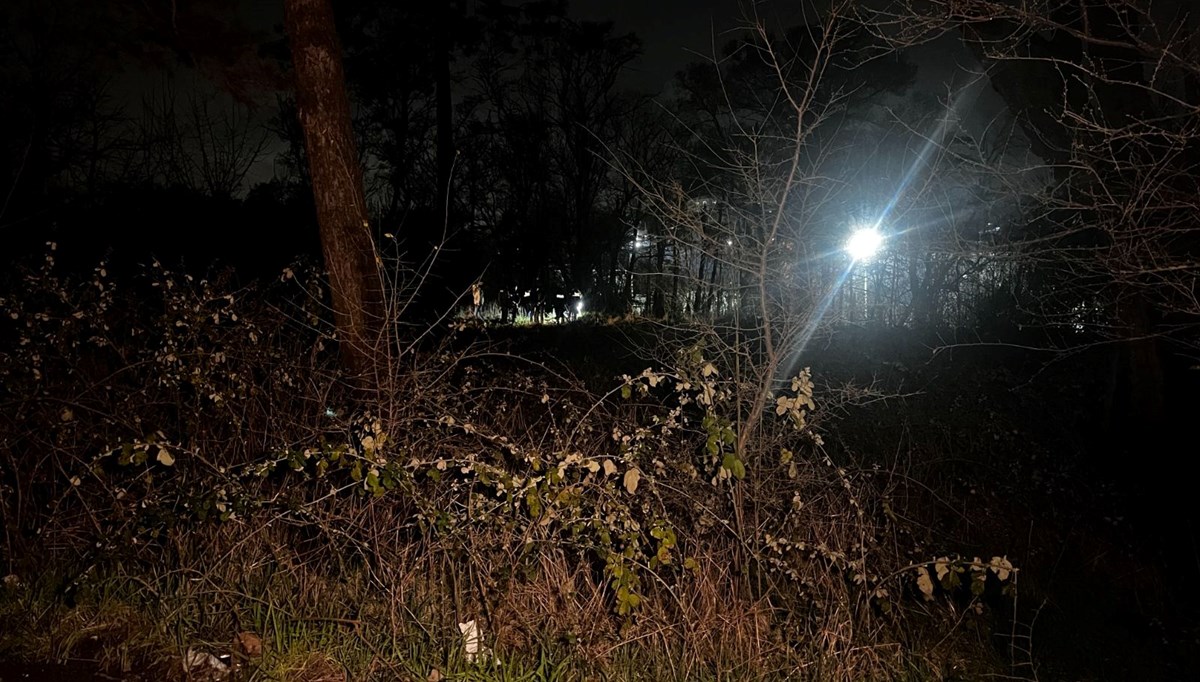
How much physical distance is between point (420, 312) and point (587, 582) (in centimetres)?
943

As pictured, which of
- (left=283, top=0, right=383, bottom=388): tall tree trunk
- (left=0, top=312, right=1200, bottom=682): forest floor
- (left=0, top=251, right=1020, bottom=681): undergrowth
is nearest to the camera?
(left=0, top=251, right=1020, bottom=681): undergrowth

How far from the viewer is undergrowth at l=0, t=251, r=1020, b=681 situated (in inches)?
137

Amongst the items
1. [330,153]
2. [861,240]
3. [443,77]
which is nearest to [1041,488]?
[861,240]

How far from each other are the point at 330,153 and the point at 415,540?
9.96 feet

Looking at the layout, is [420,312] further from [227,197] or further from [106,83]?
[106,83]

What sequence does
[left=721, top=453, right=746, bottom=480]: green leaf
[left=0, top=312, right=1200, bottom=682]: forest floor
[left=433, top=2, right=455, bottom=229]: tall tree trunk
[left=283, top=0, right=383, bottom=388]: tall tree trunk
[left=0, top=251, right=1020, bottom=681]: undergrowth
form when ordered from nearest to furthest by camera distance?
[left=0, top=251, right=1020, bottom=681]: undergrowth < [left=721, top=453, right=746, bottom=480]: green leaf < [left=0, top=312, right=1200, bottom=682]: forest floor < [left=283, top=0, right=383, bottom=388]: tall tree trunk < [left=433, top=2, right=455, bottom=229]: tall tree trunk

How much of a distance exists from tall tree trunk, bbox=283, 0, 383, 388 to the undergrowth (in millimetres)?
900

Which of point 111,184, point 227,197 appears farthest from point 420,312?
point 111,184

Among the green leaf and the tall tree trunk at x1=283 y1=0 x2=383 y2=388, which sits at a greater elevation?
the tall tree trunk at x1=283 y1=0 x2=383 y2=388

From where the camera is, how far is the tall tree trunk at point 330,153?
229 inches

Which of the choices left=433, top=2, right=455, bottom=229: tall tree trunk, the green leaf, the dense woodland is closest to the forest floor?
the dense woodland

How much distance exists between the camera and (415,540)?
4.34 meters

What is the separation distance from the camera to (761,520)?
14.4 ft

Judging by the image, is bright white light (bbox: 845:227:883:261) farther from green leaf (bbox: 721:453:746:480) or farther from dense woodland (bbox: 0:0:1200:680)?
green leaf (bbox: 721:453:746:480)
